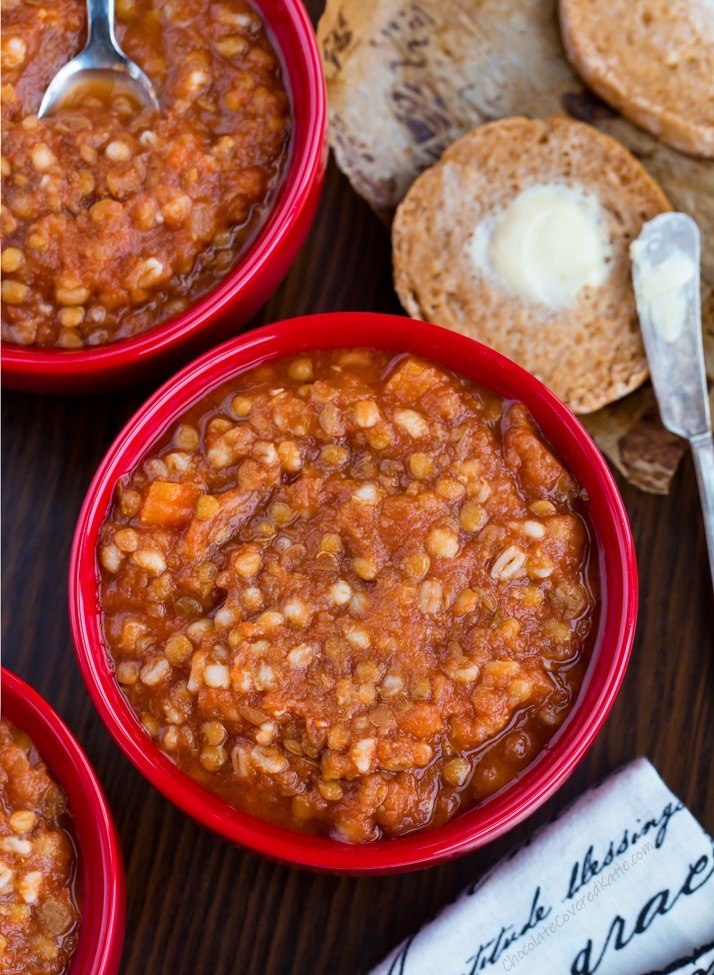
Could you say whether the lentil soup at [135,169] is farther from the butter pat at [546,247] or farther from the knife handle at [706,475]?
the knife handle at [706,475]

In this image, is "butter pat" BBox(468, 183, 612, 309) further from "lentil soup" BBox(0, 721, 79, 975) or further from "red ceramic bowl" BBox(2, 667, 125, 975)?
"lentil soup" BBox(0, 721, 79, 975)

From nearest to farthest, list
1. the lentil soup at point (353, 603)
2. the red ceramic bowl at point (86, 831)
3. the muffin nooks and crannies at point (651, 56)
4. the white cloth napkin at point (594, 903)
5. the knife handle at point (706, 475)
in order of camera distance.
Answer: the lentil soup at point (353, 603), the red ceramic bowl at point (86, 831), the white cloth napkin at point (594, 903), the knife handle at point (706, 475), the muffin nooks and crannies at point (651, 56)

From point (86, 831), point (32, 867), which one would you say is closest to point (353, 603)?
point (86, 831)

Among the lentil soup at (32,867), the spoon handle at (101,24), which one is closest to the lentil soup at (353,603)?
the lentil soup at (32,867)

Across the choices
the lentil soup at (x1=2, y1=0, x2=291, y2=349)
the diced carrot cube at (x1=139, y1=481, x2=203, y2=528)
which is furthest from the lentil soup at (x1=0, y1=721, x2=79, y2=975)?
the lentil soup at (x1=2, y1=0, x2=291, y2=349)

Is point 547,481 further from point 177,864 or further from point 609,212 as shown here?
point 177,864

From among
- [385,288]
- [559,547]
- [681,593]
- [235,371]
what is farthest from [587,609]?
[385,288]

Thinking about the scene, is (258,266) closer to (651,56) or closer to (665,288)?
(665,288)
